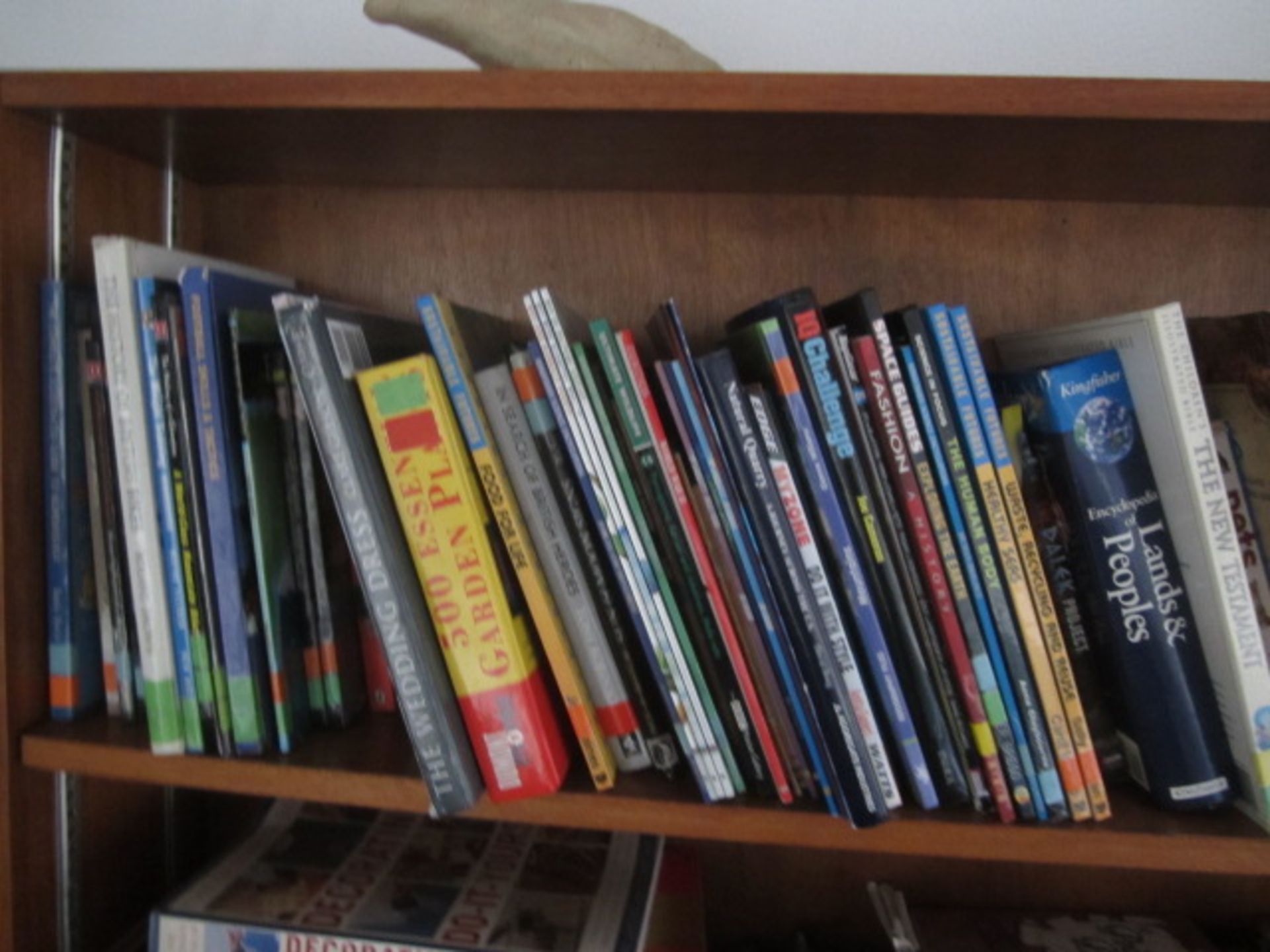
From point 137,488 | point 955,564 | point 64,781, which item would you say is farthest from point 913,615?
point 64,781

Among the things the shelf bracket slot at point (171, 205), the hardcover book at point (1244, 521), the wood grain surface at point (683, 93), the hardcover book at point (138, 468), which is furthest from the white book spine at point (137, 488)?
the hardcover book at point (1244, 521)

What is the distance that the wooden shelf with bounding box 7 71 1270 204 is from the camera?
1.51 feet

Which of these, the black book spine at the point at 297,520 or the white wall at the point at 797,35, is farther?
the white wall at the point at 797,35

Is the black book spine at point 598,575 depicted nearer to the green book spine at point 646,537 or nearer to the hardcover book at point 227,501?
the green book spine at point 646,537

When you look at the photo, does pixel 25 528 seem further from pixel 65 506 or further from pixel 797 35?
pixel 797 35

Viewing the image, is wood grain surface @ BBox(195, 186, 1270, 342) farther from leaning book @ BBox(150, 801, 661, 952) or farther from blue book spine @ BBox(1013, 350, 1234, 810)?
leaning book @ BBox(150, 801, 661, 952)

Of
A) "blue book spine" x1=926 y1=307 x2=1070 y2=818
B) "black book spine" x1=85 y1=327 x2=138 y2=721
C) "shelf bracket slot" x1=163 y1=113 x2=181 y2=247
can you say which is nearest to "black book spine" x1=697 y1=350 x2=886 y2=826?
"blue book spine" x1=926 y1=307 x2=1070 y2=818

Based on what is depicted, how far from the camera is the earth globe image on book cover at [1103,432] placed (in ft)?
1.56

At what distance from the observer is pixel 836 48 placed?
0.73 metres

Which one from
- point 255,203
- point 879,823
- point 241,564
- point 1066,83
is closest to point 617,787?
point 879,823

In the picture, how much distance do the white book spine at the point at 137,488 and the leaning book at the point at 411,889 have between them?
0.17 metres

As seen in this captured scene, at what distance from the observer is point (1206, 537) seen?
46 centimetres

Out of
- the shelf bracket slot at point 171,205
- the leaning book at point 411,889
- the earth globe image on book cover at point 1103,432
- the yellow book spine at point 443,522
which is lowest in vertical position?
the leaning book at point 411,889

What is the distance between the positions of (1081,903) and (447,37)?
3.04 ft
